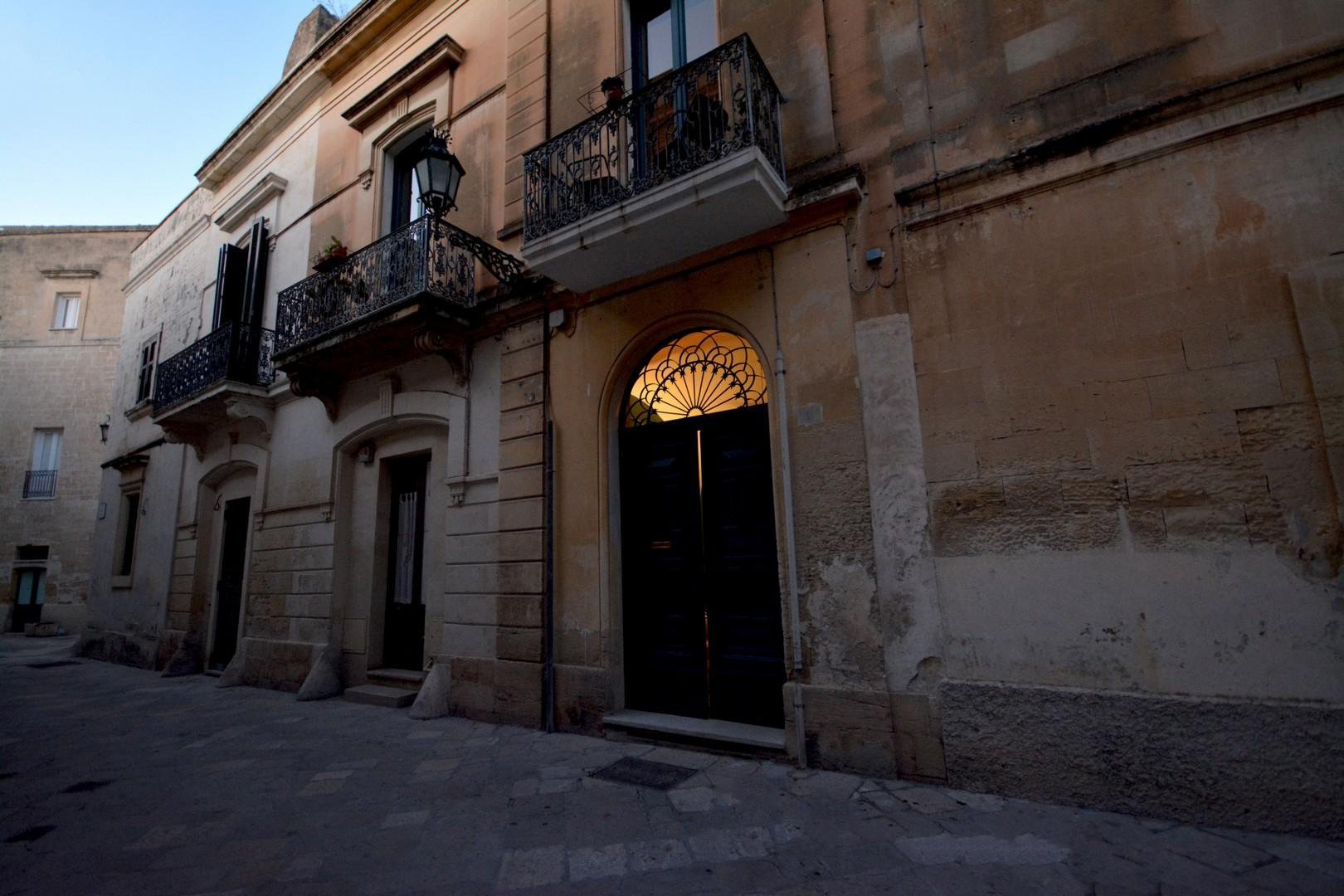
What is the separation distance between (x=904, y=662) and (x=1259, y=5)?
4521 mm

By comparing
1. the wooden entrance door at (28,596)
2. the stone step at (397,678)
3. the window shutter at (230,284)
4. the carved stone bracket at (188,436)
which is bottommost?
the stone step at (397,678)

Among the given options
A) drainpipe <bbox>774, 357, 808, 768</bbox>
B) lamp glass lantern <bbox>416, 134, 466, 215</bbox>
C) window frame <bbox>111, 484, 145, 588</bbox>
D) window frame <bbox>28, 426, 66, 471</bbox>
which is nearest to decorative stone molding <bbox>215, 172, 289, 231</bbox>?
window frame <bbox>111, 484, 145, 588</bbox>

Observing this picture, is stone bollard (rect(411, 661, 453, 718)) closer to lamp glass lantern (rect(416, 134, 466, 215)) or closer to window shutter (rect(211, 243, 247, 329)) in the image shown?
lamp glass lantern (rect(416, 134, 466, 215))

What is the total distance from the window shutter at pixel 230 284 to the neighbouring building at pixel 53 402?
13167mm

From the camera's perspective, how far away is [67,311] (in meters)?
20.7

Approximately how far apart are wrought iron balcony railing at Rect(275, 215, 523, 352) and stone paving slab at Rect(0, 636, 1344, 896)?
455 centimetres

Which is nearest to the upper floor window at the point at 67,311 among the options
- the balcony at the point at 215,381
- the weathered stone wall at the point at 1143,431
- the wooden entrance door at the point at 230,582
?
the balcony at the point at 215,381

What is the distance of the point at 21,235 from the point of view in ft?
68.5

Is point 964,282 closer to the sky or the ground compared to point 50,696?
closer to the sky

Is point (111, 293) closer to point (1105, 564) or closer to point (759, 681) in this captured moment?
point (759, 681)

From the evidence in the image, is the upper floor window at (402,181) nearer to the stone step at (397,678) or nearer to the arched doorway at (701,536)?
the arched doorway at (701,536)

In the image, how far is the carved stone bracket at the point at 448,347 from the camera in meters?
6.80

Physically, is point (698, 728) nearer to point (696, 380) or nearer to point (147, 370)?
point (696, 380)

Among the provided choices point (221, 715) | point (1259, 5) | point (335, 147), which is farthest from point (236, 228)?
point (1259, 5)
